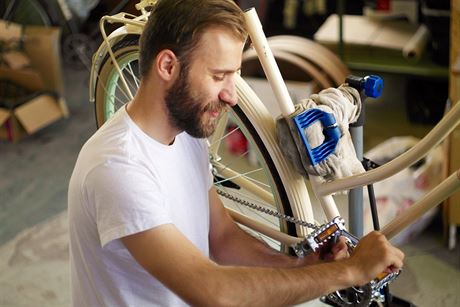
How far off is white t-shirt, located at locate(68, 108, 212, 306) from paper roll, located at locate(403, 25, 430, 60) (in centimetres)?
177

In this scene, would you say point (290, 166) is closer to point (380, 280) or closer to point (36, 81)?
point (380, 280)

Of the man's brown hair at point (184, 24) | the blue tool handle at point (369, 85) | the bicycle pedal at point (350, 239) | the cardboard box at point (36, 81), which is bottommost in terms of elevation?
the cardboard box at point (36, 81)

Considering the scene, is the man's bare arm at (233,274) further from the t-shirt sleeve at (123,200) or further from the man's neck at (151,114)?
the man's neck at (151,114)

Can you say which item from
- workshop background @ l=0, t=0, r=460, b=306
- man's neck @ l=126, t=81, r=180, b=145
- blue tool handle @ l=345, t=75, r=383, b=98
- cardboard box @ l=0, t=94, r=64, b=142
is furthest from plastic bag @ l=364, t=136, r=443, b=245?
cardboard box @ l=0, t=94, r=64, b=142

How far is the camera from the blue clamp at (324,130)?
1.59 meters

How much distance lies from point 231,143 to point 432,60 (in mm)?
916

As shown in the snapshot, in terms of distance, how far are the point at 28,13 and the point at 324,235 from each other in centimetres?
270

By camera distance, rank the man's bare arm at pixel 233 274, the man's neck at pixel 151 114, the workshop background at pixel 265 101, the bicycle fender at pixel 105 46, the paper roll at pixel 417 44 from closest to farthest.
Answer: the man's bare arm at pixel 233 274 < the man's neck at pixel 151 114 < the bicycle fender at pixel 105 46 < the workshop background at pixel 265 101 < the paper roll at pixel 417 44

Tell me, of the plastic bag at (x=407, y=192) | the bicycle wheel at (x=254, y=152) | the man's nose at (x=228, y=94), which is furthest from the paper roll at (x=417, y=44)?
the man's nose at (x=228, y=94)

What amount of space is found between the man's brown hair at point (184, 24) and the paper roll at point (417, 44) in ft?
6.26

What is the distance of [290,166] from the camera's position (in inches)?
66.2

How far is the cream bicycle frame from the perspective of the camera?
1500 mm

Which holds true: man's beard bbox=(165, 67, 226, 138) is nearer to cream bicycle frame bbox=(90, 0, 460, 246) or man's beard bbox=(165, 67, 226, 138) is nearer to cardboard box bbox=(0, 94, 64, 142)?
cream bicycle frame bbox=(90, 0, 460, 246)

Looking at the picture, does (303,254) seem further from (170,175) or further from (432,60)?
(432,60)
